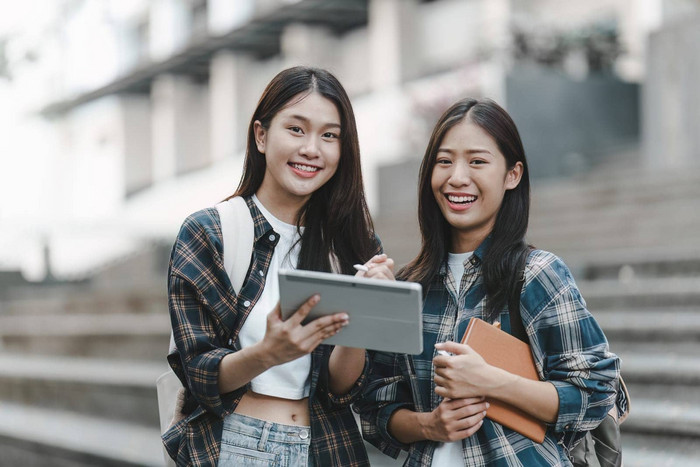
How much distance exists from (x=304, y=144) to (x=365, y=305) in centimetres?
58

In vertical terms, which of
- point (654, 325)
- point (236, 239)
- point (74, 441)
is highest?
point (236, 239)

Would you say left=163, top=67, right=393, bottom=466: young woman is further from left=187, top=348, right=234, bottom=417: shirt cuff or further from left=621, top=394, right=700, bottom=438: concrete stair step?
left=621, top=394, right=700, bottom=438: concrete stair step

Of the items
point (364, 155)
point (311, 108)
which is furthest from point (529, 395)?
point (364, 155)

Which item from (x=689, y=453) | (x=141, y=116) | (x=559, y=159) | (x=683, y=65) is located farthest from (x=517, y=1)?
(x=141, y=116)

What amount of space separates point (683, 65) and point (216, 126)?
16.5 meters

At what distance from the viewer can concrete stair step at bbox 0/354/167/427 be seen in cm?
569

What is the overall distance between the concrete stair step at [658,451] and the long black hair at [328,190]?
6.65ft

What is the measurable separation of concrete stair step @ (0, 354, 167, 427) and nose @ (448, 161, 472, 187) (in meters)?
3.86

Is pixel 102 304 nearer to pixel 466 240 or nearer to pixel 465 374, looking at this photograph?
pixel 466 240

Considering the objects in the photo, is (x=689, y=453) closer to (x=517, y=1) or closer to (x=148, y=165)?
(x=517, y=1)

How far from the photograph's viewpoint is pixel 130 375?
6016mm

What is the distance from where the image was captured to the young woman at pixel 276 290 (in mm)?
2199

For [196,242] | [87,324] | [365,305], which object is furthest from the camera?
[87,324]

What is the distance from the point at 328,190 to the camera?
95.2 inches
